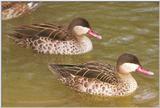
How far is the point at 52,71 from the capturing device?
8438 mm

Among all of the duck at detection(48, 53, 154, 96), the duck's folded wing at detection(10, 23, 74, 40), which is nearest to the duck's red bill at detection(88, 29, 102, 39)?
the duck's folded wing at detection(10, 23, 74, 40)

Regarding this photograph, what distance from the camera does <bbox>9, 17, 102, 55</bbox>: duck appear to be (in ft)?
29.3

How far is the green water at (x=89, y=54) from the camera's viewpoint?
26.6 feet

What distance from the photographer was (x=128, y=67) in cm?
823

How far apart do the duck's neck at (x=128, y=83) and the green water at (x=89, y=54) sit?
62 mm

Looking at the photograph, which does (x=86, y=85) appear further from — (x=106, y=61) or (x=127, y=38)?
(x=127, y=38)

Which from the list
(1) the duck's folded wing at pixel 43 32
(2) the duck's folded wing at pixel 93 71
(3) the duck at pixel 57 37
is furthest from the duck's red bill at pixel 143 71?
(1) the duck's folded wing at pixel 43 32

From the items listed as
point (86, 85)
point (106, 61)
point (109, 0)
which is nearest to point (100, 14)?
point (109, 0)

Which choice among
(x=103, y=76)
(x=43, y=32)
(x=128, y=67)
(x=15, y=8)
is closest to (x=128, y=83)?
(x=128, y=67)

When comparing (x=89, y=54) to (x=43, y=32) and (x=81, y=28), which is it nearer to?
(x=81, y=28)

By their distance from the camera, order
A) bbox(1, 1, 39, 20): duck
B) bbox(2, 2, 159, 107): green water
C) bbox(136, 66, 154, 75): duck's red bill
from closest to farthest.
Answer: bbox(2, 2, 159, 107): green water → bbox(136, 66, 154, 75): duck's red bill → bbox(1, 1, 39, 20): duck

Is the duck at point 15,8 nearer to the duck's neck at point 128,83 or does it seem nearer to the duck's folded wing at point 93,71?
the duck's folded wing at point 93,71

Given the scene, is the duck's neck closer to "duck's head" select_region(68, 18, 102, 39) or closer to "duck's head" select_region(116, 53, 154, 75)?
"duck's head" select_region(116, 53, 154, 75)

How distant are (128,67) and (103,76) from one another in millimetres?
303
